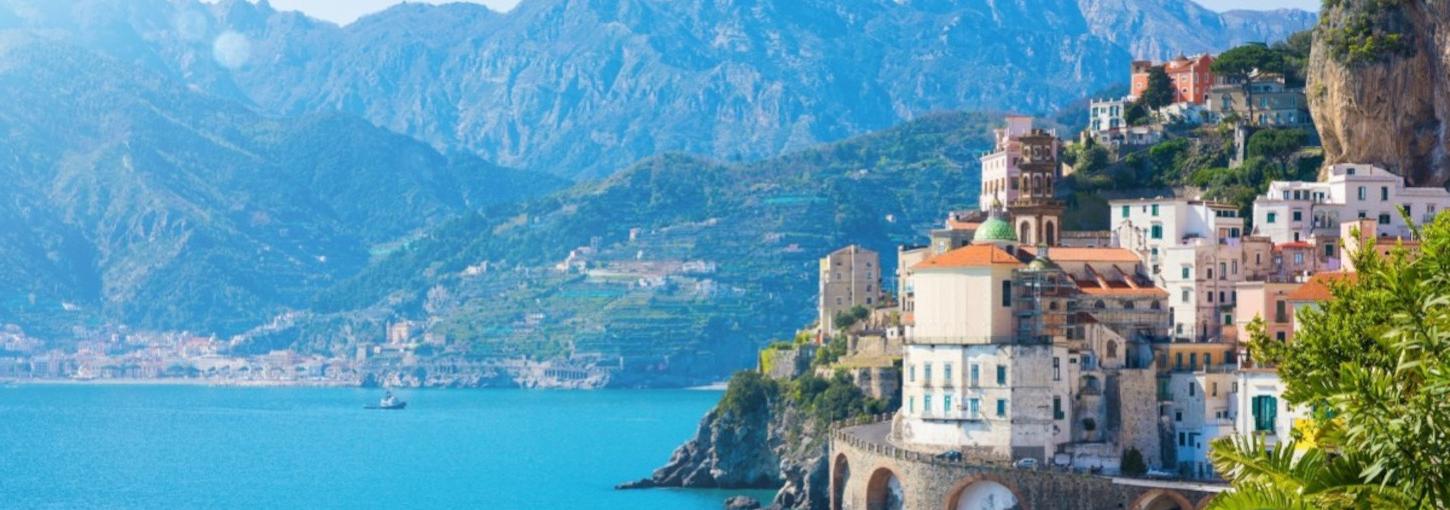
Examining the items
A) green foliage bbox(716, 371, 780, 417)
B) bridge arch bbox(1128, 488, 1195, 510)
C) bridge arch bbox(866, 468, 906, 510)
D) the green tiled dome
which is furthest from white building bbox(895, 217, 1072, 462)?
green foliage bbox(716, 371, 780, 417)

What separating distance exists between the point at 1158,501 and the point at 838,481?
13.1 m

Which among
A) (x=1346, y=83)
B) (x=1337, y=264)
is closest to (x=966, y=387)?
(x=1337, y=264)

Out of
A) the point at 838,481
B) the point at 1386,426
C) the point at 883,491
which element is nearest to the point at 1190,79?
the point at 838,481

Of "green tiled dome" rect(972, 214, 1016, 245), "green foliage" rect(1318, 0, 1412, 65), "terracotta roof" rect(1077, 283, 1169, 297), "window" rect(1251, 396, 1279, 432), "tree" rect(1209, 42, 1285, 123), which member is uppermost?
"tree" rect(1209, 42, 1285, 123)

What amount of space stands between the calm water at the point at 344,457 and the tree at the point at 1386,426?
2670 inches

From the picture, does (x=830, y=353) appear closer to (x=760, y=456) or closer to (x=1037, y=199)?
(x=760, y=456)

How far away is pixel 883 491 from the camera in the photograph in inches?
2525

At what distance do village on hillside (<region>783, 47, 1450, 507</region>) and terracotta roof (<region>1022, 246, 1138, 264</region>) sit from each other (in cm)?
7

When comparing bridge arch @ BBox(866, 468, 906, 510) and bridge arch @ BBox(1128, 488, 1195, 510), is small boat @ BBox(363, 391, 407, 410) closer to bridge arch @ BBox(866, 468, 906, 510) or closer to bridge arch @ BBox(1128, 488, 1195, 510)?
bridge arch @ BBox(866, 468, 906, 510)

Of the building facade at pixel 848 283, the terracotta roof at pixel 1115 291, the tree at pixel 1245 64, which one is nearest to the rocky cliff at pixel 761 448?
the building facade at pixel 848 283

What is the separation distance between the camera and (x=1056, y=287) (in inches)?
2462

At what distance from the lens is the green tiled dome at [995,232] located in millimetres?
66062

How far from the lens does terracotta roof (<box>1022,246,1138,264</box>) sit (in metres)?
66.0

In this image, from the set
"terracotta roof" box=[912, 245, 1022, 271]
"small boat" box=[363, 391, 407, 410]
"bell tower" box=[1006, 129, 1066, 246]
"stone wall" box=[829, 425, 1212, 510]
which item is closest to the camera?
"stone wall" box=[829, 425, 1212, 510]
